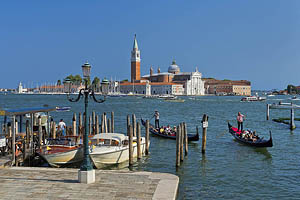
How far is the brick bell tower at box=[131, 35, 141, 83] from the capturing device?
380ft

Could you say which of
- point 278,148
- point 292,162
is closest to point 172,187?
point 292,162

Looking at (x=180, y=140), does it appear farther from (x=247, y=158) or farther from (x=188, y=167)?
(x=247, y=158)

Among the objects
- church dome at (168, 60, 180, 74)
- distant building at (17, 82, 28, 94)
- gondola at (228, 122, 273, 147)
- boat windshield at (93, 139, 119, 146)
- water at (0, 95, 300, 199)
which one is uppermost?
church dome at (168, 60, 180, 74)

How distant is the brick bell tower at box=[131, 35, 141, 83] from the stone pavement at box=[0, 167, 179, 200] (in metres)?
108

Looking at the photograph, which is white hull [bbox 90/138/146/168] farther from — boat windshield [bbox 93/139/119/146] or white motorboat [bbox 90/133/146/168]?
boat windshield [bbox 93/139/119/146]

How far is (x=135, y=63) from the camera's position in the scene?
116625 mm

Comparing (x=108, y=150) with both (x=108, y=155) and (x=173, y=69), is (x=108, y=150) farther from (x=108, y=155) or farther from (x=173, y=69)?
(x=173, y=69)

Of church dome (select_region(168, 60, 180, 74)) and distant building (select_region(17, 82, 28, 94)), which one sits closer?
church dome (select_region(168, 60, 180, 74))

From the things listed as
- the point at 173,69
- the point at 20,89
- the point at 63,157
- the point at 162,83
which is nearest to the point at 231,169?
the point at 63,157

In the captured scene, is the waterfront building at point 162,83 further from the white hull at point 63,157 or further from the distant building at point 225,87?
the white hull at point 63,157

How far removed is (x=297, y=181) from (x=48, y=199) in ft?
20.4

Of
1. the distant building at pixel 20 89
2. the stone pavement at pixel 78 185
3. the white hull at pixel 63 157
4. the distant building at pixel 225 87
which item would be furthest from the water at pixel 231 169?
the distant building at pixel 20 89

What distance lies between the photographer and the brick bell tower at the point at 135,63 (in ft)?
380

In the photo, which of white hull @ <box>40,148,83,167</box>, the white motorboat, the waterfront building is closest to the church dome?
the waterfront building
